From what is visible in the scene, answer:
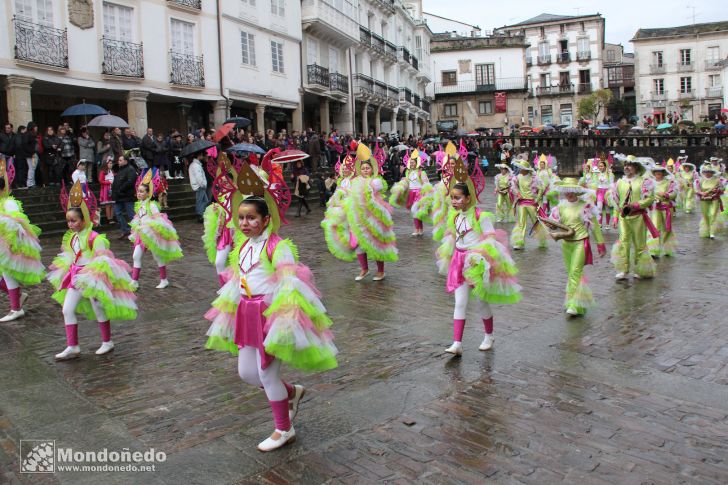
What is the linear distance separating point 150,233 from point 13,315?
225 centimetres

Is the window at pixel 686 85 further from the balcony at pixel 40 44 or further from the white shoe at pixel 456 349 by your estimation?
the white shoe at pixel 456 349

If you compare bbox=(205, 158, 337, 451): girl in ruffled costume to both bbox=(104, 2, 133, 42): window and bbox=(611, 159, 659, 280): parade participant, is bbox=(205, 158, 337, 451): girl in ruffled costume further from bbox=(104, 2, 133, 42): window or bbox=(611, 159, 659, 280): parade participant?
bbox=(104, 2, 133, 42): window

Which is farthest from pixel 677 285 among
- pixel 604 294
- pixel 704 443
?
pixel 704 443

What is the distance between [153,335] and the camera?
7.79 m

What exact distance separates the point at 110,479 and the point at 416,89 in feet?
178

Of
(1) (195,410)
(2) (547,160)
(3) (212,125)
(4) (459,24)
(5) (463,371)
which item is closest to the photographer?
(1) (195,410)

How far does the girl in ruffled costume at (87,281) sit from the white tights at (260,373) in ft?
9.34

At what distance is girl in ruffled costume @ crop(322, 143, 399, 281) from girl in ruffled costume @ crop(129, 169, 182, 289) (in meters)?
2.40

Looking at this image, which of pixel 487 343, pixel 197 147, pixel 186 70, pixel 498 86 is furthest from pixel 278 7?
pixel 498 86

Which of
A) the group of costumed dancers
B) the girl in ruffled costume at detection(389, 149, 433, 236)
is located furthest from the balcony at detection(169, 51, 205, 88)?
the group of costumed dancers

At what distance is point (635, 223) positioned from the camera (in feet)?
33.8

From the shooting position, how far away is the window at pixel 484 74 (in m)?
61.3

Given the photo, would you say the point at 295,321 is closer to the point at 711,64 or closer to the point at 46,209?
the point at 46,209

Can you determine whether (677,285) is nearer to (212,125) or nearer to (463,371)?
(463,371)
